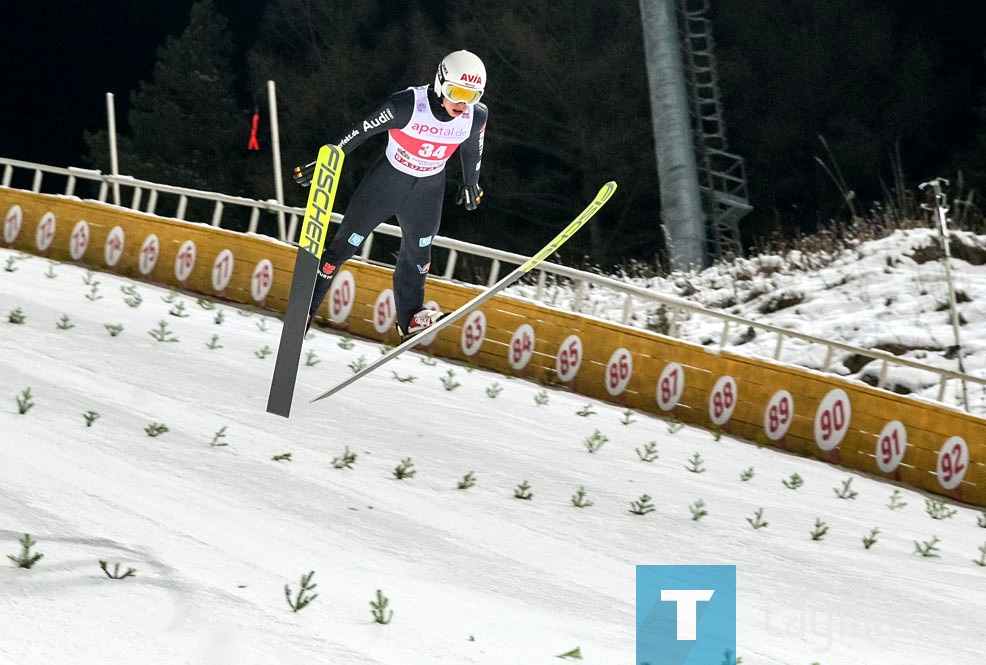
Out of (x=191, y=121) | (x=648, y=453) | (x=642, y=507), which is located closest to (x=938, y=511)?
(x=648, y=453)

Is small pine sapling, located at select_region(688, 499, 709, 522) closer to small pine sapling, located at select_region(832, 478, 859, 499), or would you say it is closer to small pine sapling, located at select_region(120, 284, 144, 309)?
small pine sapling, located at select_region(832, 478, 859, 499)

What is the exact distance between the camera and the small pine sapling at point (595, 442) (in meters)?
9.00

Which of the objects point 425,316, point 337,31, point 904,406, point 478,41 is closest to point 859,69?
point 478,41

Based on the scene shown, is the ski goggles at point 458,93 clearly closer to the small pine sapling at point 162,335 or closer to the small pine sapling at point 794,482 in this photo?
the small pine sapling at point 162,335

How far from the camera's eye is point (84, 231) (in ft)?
54.2

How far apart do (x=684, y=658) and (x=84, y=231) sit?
13.3 meters

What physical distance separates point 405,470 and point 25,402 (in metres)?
2.31

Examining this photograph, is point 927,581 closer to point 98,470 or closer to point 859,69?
point 98,470

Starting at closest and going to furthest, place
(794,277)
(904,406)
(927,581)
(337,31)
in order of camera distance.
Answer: (927,581)
(904,406)
(794,277)
(337,31)

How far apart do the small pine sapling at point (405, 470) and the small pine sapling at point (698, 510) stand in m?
1.78

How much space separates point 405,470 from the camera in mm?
7375

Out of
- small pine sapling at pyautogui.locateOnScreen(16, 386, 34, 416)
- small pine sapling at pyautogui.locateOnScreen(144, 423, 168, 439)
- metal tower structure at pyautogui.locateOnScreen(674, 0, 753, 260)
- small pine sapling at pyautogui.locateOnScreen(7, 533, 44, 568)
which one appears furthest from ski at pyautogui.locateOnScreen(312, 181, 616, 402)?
metal tower structure at pyautogui.locateOnScreen(674, 0, 753, 260)

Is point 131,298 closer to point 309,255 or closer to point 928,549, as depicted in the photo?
point 309,255

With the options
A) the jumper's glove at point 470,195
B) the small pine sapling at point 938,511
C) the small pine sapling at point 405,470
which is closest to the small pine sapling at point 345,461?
the small pine sapling at point 405,470
